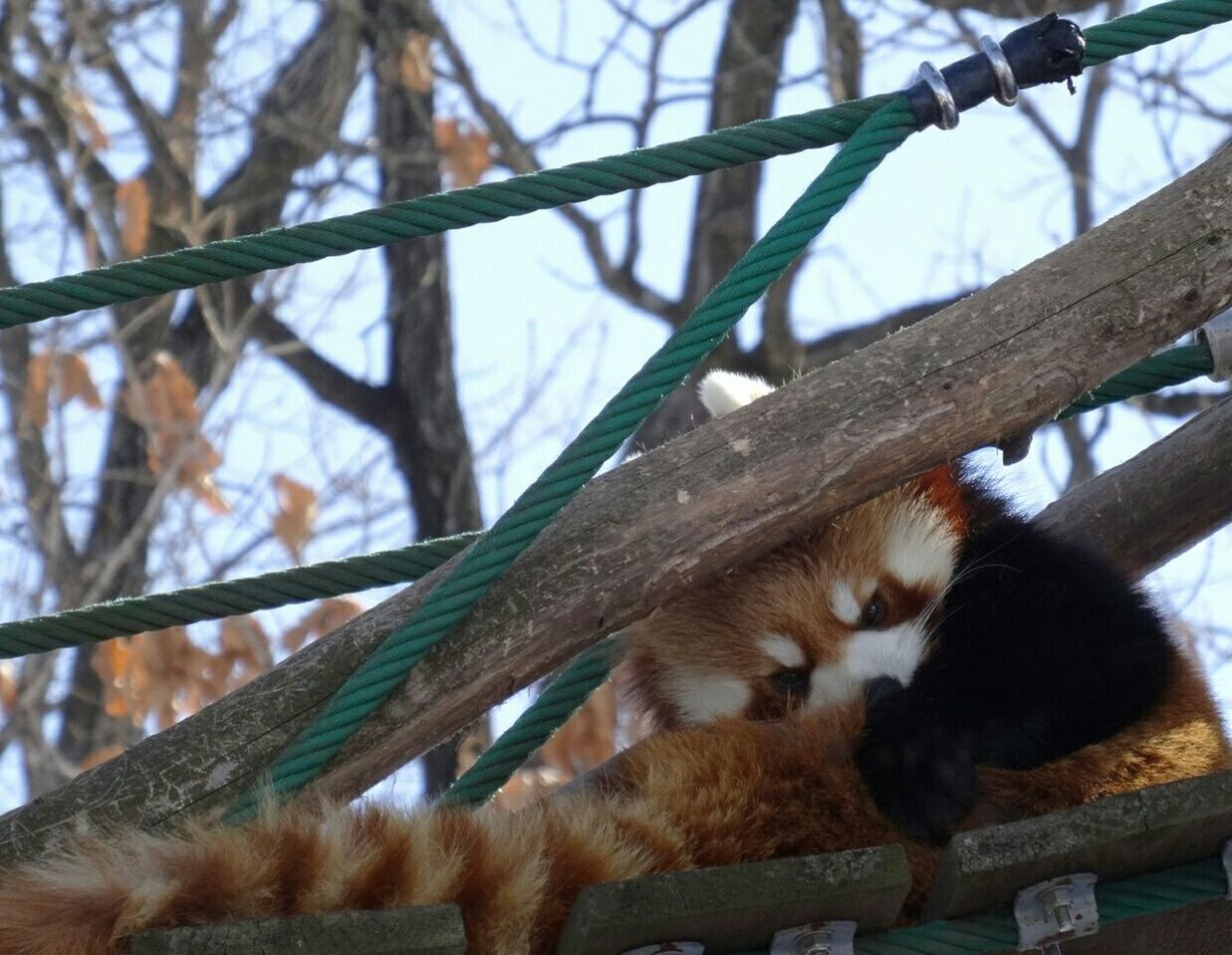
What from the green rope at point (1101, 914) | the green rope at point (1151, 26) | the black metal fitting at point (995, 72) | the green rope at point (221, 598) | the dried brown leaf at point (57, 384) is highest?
the dried brown leaf at point (57, 384)

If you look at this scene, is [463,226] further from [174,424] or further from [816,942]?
[174,424]

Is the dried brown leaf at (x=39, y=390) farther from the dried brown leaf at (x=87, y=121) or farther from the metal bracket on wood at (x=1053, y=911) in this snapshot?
the metal bracket on wood at (x=1053, y=911)

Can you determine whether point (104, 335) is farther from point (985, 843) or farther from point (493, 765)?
point (985, 843)

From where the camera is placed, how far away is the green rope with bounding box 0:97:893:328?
7.29ft

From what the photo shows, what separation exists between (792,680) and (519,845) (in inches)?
45.5

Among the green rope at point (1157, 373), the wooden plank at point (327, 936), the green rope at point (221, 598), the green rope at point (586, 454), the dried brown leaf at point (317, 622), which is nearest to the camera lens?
the wooden plank at point (327, 936)

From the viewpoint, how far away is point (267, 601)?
2508 millimetres

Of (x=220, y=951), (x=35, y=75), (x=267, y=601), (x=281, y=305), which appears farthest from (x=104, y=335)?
(x=220, y=951)

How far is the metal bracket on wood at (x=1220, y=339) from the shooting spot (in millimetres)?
2527

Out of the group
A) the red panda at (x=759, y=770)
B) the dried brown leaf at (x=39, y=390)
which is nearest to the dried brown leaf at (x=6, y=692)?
the dried brown leaf at (x=39, y=390)

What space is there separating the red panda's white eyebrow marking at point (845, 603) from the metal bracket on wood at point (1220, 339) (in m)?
0.66

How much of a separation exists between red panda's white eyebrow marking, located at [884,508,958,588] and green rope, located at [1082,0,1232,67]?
77 centimetres

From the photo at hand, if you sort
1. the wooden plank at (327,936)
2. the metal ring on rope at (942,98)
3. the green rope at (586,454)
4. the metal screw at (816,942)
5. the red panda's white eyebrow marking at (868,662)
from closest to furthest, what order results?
the wooden plank at (327,936) → the metal screw at (816,942) → the green rope at (586,454) → the metal ring on rope at (942,98) → the red panda's white eyebrow marking at (868,662)

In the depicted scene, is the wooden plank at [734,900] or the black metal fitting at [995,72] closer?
the wooden plank at [734,900]
